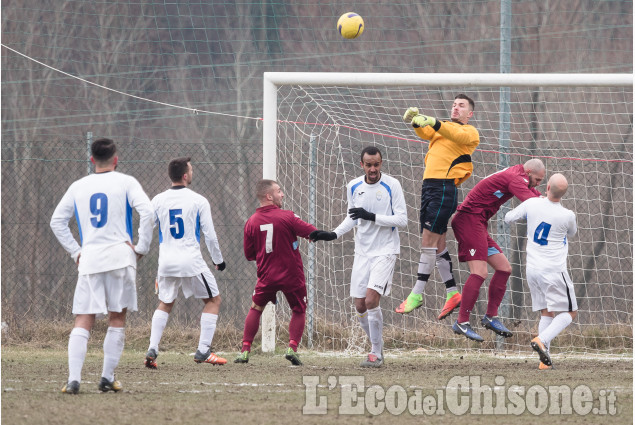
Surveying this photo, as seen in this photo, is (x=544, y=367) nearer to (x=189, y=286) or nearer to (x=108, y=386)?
(x=189, y=286)

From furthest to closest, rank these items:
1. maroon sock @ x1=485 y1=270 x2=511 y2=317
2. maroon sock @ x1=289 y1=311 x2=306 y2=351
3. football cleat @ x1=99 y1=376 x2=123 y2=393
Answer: maroon sock @ x1=485 y1=270 x2=511 y2=317
maroon sock @ x1=289 y1=311 x2=306 y2=351
football cleat @ x1=99 y1=376 x2=123 y2=393

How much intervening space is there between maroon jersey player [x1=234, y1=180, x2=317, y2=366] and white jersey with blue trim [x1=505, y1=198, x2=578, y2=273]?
2003 millimetres

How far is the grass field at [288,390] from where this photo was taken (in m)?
5.21

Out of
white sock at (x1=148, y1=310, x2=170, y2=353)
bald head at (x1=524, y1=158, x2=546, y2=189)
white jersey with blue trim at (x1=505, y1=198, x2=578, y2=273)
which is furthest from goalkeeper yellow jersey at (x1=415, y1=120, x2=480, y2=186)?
white sock at (x1=148, y1=310, x2=170, y2=353)

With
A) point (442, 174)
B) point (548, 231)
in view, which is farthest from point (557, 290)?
point (442, 174)

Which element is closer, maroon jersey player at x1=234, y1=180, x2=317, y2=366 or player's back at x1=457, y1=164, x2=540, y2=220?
maroon jersey player at x1=234, y1=180, x2=317, y2=366

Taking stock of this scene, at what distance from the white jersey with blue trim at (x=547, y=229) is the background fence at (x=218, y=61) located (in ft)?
21.1

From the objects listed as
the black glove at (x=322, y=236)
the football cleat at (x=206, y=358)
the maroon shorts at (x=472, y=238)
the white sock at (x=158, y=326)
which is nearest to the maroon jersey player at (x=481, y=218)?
the maroon shorts at (x=472, y=238)

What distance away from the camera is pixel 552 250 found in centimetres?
816

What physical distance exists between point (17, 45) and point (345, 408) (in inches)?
526

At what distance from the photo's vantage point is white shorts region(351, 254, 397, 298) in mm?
8109

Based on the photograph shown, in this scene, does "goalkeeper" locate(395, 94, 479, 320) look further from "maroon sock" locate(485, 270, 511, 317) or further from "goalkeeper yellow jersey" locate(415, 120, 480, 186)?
"maroon sock" locate(485, 270, 511, 317)

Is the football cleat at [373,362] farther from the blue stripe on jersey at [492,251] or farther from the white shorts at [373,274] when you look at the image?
the blue stripe on jersey at [492,251]

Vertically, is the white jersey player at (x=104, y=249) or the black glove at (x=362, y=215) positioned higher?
the black glove at (x=362, y=215)
